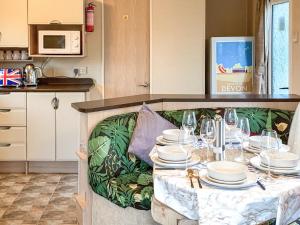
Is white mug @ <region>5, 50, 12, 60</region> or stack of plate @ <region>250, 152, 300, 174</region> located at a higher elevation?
white mug @ <region>5, 50, 12, 60</region>

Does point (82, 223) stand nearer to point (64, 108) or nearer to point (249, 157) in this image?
point (249, 157)

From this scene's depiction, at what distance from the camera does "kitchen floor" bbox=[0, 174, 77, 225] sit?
342 cm

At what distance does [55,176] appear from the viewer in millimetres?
4688

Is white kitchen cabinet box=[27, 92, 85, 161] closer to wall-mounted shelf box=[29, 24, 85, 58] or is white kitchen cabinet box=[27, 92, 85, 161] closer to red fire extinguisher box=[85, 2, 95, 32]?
wall-mounted shelf box=[29, 24, 85, 58]

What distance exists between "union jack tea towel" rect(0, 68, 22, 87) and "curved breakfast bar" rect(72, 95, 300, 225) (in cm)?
217

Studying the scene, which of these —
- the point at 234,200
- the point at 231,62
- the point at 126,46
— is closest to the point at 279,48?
the point at 231,62

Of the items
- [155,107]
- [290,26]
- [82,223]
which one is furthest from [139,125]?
[290,26]

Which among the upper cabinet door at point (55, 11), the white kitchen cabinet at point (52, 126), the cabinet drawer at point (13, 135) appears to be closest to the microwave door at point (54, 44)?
the upper cabinet door at point (55, 11)

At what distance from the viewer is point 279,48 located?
16.7 ft

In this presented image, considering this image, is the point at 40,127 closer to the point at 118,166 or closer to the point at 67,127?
the point at 67,127

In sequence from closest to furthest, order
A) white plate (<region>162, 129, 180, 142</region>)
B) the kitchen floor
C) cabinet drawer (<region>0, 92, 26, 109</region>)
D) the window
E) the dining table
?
the dining table, white plate (<region>162, 129, 180, 142</region>), the kitchen floor, cabinet drawer (<region>0, 92, 26, 109</region>), the window

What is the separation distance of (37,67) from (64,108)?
940mm

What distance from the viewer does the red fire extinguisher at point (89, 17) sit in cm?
516

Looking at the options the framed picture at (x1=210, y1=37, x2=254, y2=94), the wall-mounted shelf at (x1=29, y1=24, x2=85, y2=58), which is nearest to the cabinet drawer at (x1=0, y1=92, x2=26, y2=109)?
the wall-mounted shelf at (x1=29, y1=24, x2=85, y2=58)
